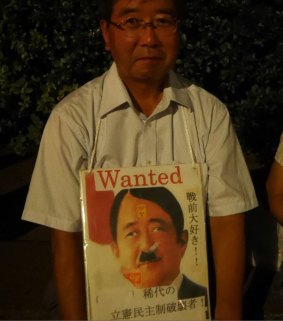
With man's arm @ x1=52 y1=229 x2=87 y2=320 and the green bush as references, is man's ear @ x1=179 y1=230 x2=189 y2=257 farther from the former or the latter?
the green bush

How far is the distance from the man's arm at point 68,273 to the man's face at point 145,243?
0.18 metres

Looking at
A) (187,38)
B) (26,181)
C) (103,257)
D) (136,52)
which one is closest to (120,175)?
(103,257)

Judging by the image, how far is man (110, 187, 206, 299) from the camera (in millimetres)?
2264

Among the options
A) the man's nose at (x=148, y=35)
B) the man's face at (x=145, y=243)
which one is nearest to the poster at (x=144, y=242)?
the man's face at (x=145, y=243)

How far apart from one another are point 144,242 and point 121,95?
54cm

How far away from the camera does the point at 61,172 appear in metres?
2.32

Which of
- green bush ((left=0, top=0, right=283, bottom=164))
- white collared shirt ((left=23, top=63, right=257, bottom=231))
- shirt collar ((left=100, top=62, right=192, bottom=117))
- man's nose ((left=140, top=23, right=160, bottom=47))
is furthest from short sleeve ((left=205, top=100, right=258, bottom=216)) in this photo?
green bush ((left=0, top=0, right=283, bottom=164))

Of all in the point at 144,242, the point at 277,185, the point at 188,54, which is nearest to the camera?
the point at 144,242

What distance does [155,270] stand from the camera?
2285 millimetres

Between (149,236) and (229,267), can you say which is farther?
(229,267)

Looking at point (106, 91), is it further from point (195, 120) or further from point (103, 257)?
point (103, 257)

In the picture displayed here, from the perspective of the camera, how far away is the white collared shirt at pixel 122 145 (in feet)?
7.66

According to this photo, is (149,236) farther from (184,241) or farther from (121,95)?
(121,95)

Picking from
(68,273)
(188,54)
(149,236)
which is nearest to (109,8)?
(149,236)
